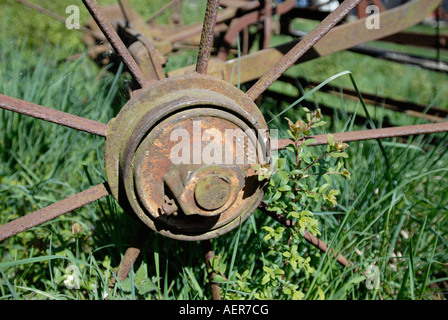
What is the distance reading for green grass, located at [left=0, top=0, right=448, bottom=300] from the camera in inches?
67.7

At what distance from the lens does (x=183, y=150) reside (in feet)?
4.26

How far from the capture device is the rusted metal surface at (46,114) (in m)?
1.26

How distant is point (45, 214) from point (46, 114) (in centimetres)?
34

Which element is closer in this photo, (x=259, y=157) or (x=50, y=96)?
(x=259, y=157)

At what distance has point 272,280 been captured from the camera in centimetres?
161

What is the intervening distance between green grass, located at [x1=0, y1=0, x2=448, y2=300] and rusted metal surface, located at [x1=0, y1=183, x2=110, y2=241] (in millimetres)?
117

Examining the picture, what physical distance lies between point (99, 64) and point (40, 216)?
2129 mm

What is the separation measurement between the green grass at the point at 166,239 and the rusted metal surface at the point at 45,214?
4.6 inches

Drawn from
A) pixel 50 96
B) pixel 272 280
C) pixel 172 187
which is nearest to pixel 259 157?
pixel 172 187

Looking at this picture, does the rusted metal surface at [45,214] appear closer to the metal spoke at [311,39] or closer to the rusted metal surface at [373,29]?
the metal spoke at [311,39]

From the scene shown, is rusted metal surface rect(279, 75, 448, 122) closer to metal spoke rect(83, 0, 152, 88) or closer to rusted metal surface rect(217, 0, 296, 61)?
rusted metal surface rect(217, 0, 296, 61)

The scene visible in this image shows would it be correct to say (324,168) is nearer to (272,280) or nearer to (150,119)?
(272,280)

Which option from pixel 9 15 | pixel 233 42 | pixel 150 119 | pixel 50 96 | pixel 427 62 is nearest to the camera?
pixel 150 119

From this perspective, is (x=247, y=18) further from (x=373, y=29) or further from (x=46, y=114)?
(x=46, y=114)
